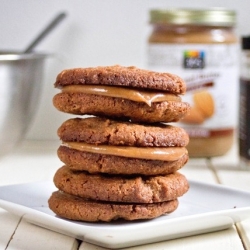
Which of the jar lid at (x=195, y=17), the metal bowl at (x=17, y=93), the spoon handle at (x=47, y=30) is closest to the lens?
the metal bowl at (x=17, y=93)

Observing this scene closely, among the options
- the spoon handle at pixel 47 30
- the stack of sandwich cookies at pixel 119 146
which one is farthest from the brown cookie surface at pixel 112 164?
the spoon handle at pixel 47 30

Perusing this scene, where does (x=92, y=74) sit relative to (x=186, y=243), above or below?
above

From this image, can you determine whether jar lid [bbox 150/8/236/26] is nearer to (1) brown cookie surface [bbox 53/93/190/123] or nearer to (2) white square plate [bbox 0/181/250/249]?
(2) white square plate [bbox 0/181/250/249]

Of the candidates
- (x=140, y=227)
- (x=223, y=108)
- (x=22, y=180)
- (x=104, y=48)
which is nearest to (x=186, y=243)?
(x=140, y=227)

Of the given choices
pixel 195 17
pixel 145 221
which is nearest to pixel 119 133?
pixel 145 221

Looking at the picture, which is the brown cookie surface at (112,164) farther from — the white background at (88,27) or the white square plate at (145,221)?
the white background at (88,27)

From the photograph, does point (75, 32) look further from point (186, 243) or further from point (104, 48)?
point (186, 243)

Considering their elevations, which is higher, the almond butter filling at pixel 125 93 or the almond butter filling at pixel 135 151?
the almond butter filling at pixel 125 93
